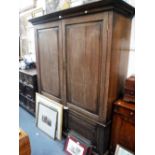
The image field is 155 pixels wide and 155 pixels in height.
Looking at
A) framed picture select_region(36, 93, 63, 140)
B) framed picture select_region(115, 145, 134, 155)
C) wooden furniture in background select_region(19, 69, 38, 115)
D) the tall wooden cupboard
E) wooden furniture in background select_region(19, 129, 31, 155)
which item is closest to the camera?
wooden furniture in background select_region(19, 129, 31, 155)

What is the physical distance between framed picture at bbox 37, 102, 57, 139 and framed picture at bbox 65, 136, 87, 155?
0.37m

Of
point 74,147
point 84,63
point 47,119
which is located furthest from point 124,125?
point 47,119

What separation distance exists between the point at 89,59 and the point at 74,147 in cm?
121

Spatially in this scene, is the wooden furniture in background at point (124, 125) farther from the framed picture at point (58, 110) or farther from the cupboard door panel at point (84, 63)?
the framed picture at point (58, 110)

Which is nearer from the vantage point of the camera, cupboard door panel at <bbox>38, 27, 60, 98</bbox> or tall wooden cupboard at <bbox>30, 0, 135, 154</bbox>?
tall wooden cupboard at <bbox>30, 0, 135, 154</bbox>

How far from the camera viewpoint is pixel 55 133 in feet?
7.36

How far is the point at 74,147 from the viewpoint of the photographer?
6.22ft

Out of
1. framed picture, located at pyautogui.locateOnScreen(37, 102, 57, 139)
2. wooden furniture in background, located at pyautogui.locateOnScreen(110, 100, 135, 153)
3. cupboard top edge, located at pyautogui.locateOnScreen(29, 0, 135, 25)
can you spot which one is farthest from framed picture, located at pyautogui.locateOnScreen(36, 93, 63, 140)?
cupboard top edge, located at pyautogui.locateOnScreen(29, 0, 135, 25)

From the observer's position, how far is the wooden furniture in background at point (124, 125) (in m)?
1.59

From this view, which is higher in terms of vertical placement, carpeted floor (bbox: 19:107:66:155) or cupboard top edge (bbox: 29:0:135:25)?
cupboard top edge (bbox: 29:0:135:25)

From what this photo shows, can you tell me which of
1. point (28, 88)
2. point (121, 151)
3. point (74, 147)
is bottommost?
point (74, 147)

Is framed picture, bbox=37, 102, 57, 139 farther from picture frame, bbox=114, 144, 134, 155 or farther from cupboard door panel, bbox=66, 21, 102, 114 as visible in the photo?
picture frame, bbox=114, 144, 134, 155

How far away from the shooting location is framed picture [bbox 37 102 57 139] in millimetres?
2246

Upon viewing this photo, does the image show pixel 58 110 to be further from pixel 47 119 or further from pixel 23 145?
pixel 23 145
